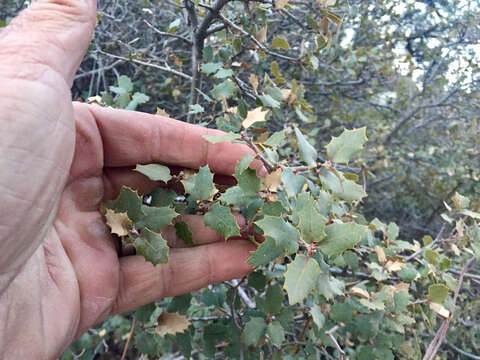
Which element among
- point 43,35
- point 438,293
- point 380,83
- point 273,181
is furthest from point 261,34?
point 380,83

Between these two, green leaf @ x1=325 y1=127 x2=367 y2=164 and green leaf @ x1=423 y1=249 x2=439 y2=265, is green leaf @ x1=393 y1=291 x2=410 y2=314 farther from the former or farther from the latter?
green leaf @ x1=325 y1=127 x2=367 y2=164

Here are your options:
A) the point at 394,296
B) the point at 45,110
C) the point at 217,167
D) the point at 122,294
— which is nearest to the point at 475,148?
the point at 394,296

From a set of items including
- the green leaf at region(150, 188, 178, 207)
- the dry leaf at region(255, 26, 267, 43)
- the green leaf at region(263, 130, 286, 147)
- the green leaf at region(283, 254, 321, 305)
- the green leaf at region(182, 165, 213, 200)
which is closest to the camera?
the green leaf at region(283, 254, 321, 305)

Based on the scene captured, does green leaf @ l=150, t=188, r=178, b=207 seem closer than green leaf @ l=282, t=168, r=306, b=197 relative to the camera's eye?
No

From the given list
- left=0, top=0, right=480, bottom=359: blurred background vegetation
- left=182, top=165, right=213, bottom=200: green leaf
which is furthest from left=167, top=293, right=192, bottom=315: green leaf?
left=0, top=0, right=480, bottom=359: blurred background vegetation

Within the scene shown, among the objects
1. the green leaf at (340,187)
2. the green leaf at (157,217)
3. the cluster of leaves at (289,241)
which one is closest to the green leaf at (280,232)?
the cluster of leaves at (289,241)

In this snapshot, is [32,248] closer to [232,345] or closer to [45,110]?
[45,110]
